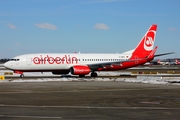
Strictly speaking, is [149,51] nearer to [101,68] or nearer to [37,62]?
[101,68]

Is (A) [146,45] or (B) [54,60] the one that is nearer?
(B) [54,60]

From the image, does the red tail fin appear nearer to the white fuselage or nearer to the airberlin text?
the white fuselage

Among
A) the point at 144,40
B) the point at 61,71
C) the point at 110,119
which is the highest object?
the point at 144,40

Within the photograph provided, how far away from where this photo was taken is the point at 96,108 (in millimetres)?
16172

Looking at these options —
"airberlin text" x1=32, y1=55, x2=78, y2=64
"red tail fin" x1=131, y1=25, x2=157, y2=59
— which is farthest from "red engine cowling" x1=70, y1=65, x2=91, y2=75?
"red tail fin" x1=131, y1=25, x2=157, y2=59

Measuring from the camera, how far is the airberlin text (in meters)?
48.5

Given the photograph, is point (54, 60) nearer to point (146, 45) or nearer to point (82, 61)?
point (82, 61)

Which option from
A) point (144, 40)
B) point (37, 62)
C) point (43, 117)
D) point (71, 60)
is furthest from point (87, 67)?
point (43, 117)

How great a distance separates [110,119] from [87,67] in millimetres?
36839

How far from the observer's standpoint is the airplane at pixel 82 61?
48531mm

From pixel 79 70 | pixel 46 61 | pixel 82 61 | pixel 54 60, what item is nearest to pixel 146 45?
pixel 82 61

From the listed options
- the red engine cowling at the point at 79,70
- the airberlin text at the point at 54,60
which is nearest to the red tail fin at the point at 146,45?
the red engine cowling at the point at 79,70

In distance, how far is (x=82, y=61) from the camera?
51281 millimetres

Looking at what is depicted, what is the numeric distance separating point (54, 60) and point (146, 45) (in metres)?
15.3
